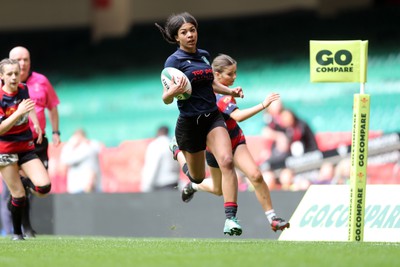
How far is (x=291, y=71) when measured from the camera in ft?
69.4

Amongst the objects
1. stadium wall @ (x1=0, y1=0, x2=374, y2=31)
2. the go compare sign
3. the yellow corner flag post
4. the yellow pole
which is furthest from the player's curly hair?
stadium wall @ (x1=0, y1=0, x2=374, y2=31)

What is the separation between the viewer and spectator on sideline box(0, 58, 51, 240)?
39.8 ft

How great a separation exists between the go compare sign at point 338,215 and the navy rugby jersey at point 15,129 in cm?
333

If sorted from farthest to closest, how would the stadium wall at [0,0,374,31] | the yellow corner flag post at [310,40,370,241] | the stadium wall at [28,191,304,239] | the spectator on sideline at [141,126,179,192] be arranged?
the stadium wall at [0,0,374,31]
the spectator on sideline at [141,126,179,192]
the stadium wall at [28,191,304,239]
the yellow corner flag post at [310,40,370,241]

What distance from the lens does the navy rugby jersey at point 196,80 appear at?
1116cm

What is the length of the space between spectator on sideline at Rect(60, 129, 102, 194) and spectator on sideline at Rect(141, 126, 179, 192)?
3.91 ft

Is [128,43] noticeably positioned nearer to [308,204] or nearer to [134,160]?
[134,160]

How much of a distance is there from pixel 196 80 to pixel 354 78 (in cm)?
176

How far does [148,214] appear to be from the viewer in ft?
53.6

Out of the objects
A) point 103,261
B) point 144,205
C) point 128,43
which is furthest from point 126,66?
point 103,261

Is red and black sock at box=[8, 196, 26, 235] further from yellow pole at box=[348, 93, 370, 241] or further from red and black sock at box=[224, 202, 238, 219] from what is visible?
yellow pole at box=[348, 93, 370, 241]

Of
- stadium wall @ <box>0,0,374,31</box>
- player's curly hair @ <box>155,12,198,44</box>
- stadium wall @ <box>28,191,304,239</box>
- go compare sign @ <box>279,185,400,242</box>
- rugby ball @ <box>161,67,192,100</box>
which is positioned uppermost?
stadium wall @ <box>0,0,374,31</box>

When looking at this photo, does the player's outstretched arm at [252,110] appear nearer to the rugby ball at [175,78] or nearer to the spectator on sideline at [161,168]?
the rugby ball at [175,78]

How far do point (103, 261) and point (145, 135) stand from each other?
44.5 feet
